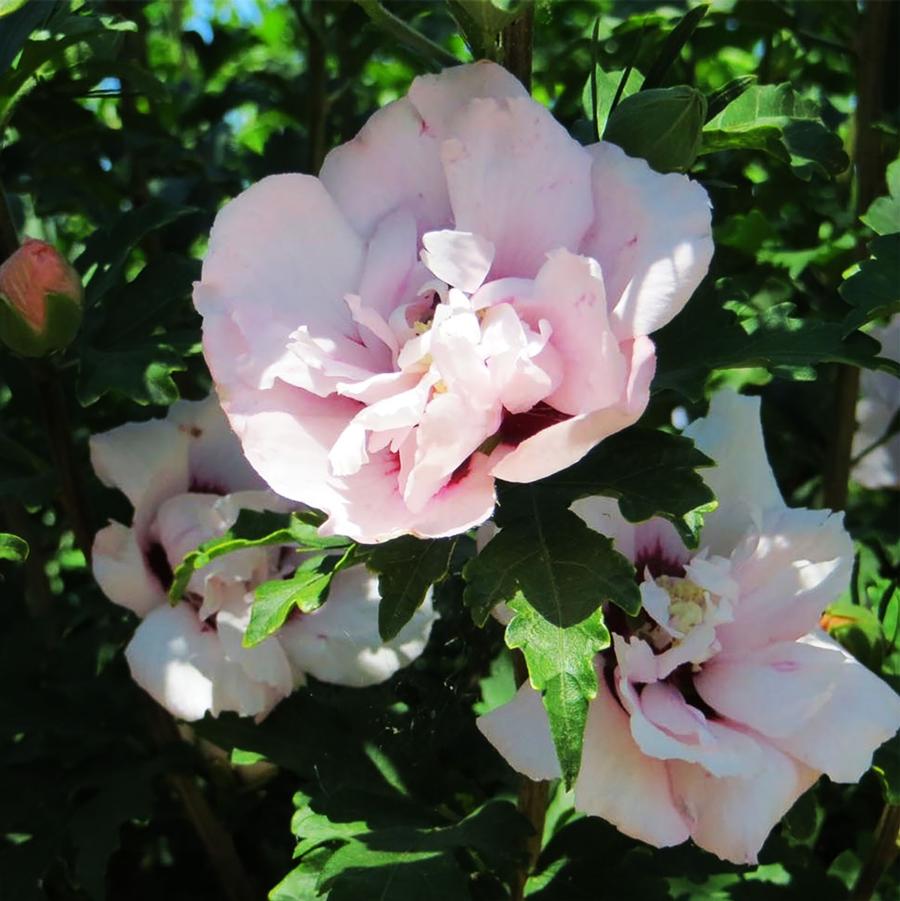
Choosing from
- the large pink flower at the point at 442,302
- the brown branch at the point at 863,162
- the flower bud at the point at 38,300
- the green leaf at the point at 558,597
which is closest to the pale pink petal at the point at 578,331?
the large pink flower at the point at 442,302

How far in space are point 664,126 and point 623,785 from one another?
438 mm

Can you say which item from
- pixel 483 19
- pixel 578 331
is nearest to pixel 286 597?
pixel 578 331

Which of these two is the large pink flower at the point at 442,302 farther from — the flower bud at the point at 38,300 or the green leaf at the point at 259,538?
the flower bud at the point at 38,300

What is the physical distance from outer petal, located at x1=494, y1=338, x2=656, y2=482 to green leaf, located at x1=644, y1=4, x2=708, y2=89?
0.27 metres

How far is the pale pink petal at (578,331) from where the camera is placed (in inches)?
28.9

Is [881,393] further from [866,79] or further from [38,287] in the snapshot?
[38,287]

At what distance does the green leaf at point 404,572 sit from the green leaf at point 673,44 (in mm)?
360

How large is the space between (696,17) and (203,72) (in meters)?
1.38

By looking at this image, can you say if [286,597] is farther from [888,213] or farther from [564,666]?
[888,213]


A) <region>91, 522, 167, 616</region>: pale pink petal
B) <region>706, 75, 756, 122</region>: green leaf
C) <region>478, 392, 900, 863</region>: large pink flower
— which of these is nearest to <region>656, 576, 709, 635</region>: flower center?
<region>478, 392, 900, 863</region>: large pink flower

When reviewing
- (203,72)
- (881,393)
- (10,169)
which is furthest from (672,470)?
(203,72)

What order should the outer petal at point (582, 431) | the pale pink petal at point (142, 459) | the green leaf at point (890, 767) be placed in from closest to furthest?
the outer petal at point (582, 431), the green leaf at point (890, 767), the pale pink petal at point (142, 459)

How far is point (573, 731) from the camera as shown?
2.49ft

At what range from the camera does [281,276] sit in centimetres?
85
